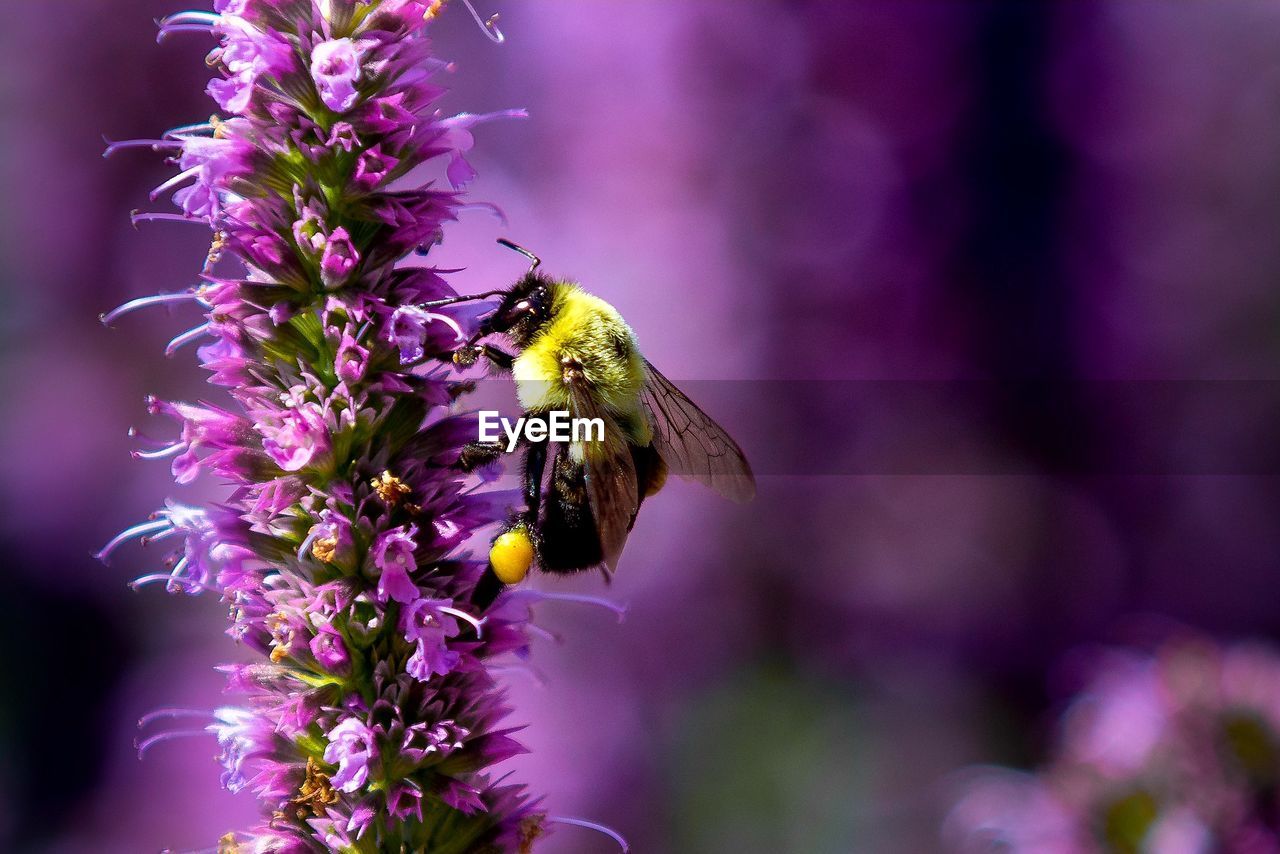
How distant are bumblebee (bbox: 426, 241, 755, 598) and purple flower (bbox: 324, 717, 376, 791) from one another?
444 millimetres

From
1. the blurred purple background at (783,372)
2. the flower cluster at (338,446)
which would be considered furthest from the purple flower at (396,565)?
the blurred purple background at (783,372)

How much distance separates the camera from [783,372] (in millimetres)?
6531

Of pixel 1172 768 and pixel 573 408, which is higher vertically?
pixel 573 408

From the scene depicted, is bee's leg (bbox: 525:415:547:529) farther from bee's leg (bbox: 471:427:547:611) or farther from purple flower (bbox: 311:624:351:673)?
purple flower (bbox: 311:624:351:673)

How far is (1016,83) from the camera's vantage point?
25.4ft

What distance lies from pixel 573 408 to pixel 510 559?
1.74 feet

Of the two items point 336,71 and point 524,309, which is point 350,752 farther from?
point 524,309

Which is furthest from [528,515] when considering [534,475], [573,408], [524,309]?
[524,309]

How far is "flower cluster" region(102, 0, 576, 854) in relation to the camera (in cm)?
180

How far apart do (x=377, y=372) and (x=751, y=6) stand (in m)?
5.98

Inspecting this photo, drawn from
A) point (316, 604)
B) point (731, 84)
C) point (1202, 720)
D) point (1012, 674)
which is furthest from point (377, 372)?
point (731, 84)

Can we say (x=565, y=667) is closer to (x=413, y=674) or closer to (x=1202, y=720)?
(x=1202, y=720)

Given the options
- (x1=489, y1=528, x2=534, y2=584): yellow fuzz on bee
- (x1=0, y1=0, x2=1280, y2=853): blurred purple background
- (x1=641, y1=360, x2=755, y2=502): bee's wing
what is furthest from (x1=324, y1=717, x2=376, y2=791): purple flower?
(x1=0, y1=0, x2=1280, y2=853): blurred purple background

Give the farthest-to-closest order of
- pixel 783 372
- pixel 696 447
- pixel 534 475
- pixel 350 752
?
pixel 783 372 → pixel 696 447 → pixel 534 475 → pixel 350 752
